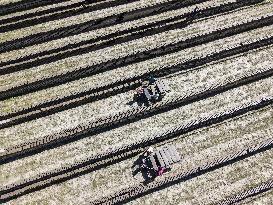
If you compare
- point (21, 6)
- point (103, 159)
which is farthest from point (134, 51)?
point (21, 6)

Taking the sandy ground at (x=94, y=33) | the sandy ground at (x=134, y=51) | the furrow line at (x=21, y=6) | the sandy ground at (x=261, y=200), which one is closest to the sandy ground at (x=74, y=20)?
the sandy ground at (x=94, y=33)

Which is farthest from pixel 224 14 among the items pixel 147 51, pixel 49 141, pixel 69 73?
pixel 49 141

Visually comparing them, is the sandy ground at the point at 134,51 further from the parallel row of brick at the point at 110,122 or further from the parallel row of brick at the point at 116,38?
the parallel row of brick at the point at 110,122

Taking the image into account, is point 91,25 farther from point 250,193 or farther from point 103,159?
point 250,193

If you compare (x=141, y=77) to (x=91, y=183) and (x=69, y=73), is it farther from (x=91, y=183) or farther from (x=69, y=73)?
A: (x=91, y=183)

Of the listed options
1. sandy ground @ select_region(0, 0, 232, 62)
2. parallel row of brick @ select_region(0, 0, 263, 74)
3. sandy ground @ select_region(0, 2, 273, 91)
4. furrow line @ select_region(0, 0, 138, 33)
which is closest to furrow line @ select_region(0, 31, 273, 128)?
sandy ground @ select_region(0, 2, 273, 91)
